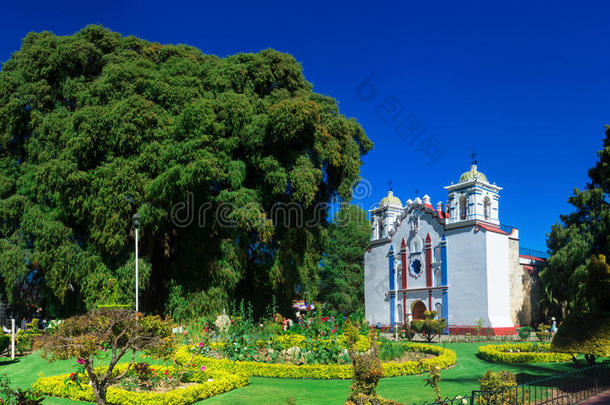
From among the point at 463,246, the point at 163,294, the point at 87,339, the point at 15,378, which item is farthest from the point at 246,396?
the point at 463,246

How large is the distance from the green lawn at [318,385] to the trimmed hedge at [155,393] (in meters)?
0.16

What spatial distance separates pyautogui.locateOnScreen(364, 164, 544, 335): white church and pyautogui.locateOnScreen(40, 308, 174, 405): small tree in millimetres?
24001

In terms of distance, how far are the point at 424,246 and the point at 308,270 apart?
45.6 feet

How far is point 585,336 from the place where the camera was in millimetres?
10352

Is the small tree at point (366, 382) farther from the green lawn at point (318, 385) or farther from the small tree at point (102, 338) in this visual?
the small tree at point (102, 338)

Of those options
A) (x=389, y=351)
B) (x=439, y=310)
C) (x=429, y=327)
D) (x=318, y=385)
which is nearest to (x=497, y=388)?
(x=318, y=385)

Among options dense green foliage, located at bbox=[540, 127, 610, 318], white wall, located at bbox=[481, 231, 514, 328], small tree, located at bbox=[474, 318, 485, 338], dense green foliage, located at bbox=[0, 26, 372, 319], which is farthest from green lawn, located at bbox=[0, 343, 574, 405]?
white wall, located at bbox=[481, 231, 514, 328]

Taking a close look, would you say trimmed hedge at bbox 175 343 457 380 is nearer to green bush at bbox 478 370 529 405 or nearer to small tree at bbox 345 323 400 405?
green bush at bbox 478 370 529 405

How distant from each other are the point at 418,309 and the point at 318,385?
2387cm

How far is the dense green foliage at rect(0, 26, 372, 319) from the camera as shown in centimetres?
1797

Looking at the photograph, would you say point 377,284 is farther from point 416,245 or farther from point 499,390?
point 499,390

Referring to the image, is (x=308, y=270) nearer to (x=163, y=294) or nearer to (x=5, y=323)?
(x=163, y=294)

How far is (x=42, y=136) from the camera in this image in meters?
19.8

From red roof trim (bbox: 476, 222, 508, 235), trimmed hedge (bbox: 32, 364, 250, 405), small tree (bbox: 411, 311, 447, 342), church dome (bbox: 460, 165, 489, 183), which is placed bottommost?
small tree (bbox: 411, 311, 447, 342)
